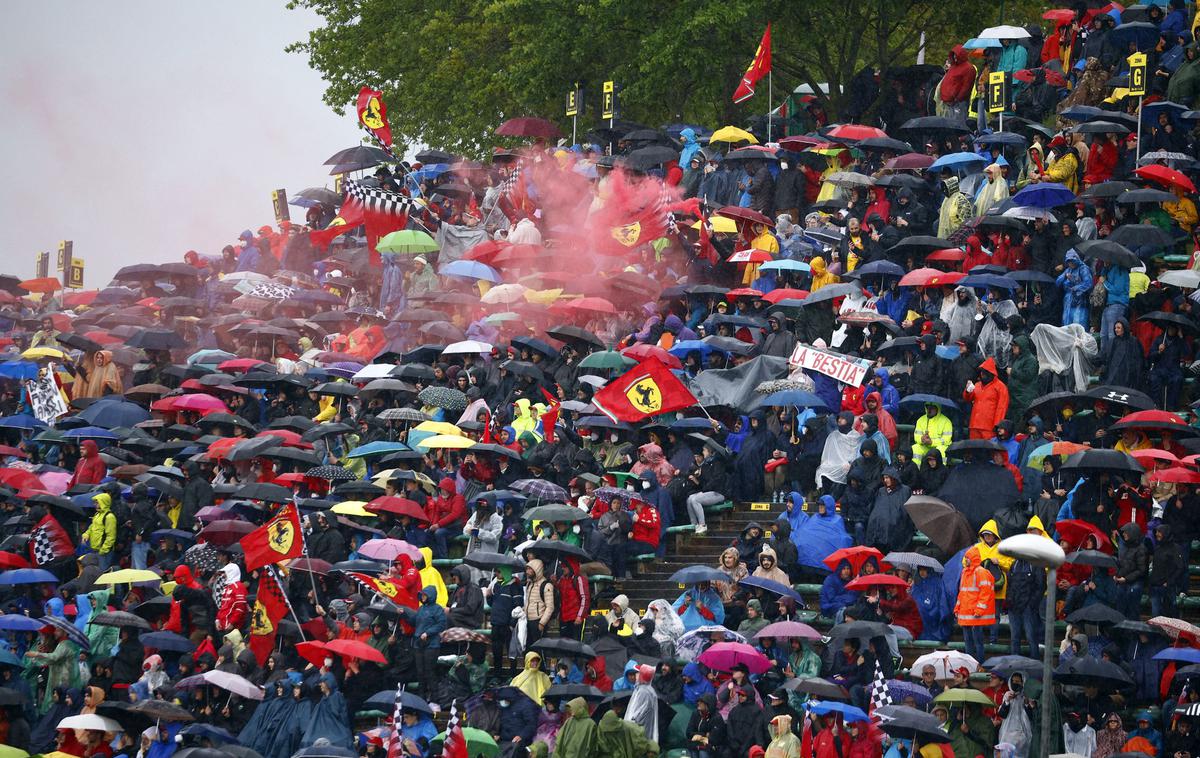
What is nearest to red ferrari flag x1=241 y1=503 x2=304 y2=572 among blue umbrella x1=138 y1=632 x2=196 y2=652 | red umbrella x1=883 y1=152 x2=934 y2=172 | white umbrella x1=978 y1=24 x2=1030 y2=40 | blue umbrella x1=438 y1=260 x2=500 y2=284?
blue umbrella x1=138 y1=632 x2=196 y2=652

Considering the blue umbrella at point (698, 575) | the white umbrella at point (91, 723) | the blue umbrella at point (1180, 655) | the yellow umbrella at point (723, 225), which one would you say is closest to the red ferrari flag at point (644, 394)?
the blue umbrella at point (698, 575)

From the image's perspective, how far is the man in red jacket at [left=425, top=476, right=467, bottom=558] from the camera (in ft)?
92.7

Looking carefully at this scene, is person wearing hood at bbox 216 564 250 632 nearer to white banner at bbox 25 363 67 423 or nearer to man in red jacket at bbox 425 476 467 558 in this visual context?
man in red jacket at bbox 425 476 467 558

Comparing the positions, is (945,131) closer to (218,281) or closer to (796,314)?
(796,314)

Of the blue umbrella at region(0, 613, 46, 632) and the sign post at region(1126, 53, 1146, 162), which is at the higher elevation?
the sign post at region(1126, 53, 1146, 162)

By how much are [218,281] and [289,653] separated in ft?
57.2

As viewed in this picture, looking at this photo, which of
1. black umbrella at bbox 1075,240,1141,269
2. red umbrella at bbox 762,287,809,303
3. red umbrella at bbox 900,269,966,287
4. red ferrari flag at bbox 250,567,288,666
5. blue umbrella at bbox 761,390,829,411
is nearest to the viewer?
red ferrari flag at bbox 250,567,288,666

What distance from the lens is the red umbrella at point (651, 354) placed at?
3055cm

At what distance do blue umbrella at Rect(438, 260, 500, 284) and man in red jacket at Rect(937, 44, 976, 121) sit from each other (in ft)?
31.5

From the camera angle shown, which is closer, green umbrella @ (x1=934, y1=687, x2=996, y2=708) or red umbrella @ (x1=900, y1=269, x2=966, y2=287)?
green umbrella @ (x1=934, y1=687, x2=996, y2=708)

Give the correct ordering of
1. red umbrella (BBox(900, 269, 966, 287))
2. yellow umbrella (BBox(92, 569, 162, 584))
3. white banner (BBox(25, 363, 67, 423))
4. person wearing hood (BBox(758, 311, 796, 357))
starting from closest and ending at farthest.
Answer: yellow umbrella (BBox(92, 569, 162, 584)) < red umbrella (BBox(900, 269, 966, 287)) < person wearing hood (BBox(758, 311, 796, 357)) < white banner (BBox(25, 363, 67, 423))

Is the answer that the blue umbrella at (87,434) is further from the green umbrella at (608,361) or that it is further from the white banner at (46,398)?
the green umbrella at (608,361)

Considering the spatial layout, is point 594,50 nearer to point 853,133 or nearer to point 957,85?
point 957,85

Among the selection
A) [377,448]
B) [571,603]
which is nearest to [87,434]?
[377,448]
